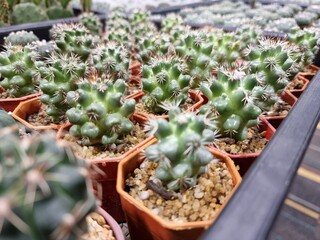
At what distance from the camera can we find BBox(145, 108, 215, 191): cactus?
88cm

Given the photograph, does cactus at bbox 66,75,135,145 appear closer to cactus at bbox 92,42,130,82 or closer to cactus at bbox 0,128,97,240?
cactus at bbox 92,42,130,82

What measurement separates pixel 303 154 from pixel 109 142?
715 mm

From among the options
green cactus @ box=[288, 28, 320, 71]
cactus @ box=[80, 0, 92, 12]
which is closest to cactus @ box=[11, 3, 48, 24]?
cactus @ box=[80, 0, 92, 12]

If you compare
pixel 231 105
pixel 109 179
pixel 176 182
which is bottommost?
pixel 109 179

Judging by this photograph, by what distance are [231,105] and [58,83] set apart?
2.31 feet

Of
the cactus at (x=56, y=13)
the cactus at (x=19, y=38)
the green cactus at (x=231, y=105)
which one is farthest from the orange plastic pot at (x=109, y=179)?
the cactus at (x=56, y=13)

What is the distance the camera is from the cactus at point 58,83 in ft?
4.72

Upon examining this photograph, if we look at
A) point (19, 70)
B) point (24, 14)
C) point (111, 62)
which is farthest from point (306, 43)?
point (24, 14)

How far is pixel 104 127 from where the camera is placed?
125 cm

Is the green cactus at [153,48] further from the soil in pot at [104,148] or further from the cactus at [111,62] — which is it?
the soil in pot at [104,148]

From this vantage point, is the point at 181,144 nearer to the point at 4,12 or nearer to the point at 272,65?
the point at 272,65

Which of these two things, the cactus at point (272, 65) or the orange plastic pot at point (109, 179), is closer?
the orange plastic pot at point (109, 179)

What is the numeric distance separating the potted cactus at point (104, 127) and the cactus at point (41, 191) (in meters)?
0.54

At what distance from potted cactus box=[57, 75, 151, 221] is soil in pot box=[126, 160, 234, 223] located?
0.46 ft
